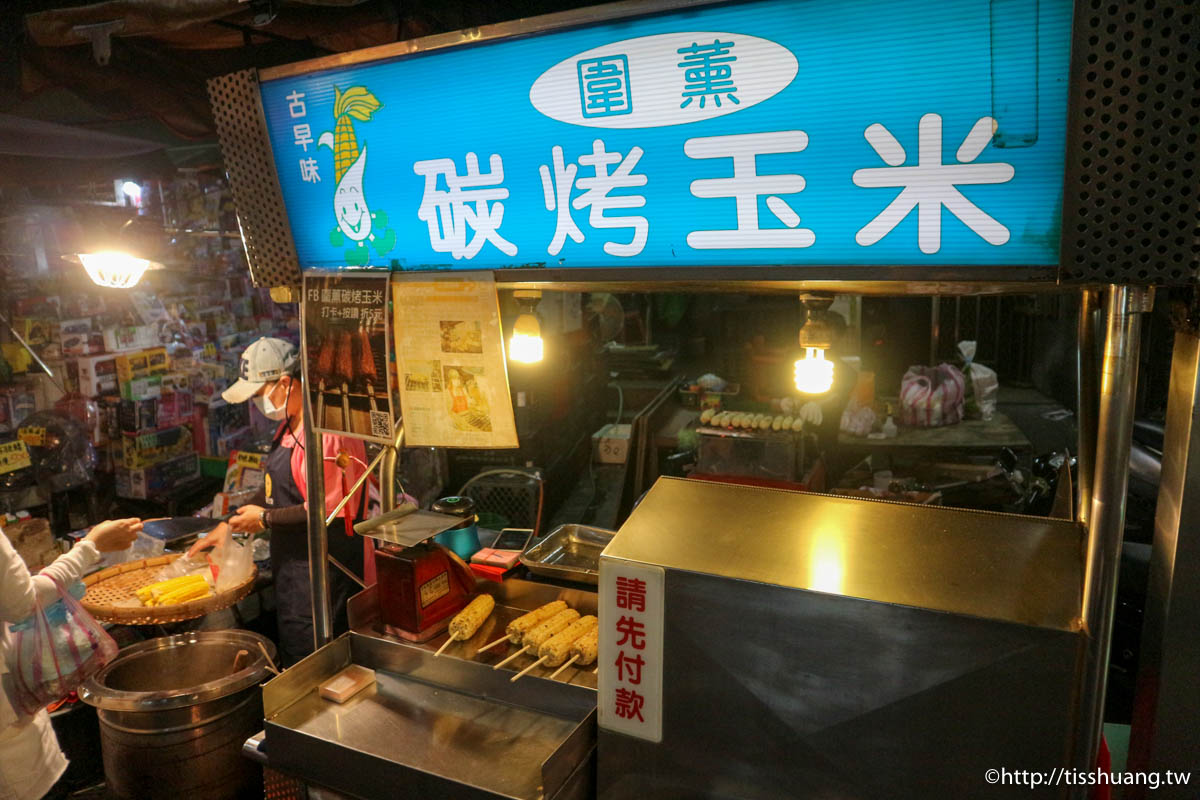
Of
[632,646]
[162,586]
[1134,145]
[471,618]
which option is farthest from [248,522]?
[1134,145]

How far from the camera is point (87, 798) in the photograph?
4.51m

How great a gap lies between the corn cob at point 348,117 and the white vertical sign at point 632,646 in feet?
5.93

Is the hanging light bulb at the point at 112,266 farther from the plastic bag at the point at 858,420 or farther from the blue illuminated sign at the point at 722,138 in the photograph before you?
the plastic bag at the point at 858,420

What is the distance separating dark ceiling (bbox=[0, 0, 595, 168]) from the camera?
296cm

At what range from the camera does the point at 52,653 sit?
3.57 meters

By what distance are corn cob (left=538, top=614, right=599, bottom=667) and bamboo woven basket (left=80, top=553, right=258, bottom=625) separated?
270 cm

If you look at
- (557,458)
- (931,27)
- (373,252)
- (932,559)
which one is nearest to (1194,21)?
(931,27)

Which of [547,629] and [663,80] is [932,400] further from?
[663,80]

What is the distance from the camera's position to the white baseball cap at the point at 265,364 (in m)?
5.13

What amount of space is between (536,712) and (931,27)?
8.69ft

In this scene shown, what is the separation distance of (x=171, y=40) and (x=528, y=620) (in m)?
3.34

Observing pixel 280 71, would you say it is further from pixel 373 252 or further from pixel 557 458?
pixel 557 458

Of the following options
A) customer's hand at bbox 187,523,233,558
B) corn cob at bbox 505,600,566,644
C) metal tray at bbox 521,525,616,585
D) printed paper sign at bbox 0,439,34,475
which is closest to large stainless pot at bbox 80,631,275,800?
customer's hand at bbox 187,523,233,558

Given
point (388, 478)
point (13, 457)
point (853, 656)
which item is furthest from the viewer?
point (13, 457)
